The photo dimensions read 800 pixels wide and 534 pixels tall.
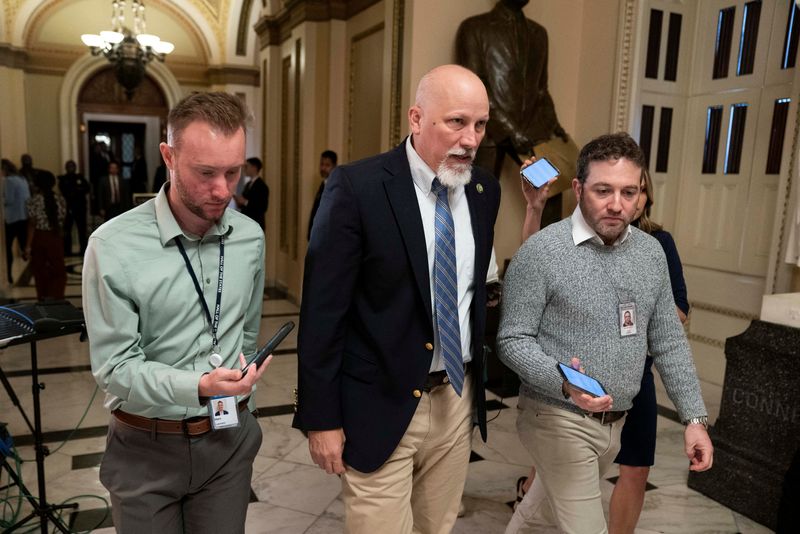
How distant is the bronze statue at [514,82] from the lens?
4.49 meters

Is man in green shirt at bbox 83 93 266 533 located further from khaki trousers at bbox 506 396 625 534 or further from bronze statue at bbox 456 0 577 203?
bronze statue at bbox 456 0 577 203

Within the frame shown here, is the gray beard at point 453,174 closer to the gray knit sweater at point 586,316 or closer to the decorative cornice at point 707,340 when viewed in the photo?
the gray knit sweater at point 586,316

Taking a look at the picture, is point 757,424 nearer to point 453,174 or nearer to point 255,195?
point 453,174

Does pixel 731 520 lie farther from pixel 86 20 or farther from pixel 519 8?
pixel 86 20

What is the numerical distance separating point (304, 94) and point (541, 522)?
526 cm

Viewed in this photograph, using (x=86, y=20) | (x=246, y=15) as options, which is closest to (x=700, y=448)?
(x=246, y=15)

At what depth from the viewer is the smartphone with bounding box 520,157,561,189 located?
1.91 m

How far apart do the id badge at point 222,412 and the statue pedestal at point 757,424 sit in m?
2.60

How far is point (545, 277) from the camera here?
5.93ft

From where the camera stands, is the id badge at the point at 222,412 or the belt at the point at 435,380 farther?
the belt at the point at 435,380

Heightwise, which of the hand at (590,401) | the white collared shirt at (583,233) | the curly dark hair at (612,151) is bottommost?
the hand at (590,401)

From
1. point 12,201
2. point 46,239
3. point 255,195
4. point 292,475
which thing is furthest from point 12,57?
point 292,475

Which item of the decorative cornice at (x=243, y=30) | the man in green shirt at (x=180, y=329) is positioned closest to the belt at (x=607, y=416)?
the man in green shirt at (x=180, y=329)

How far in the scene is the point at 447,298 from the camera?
1.70 metres
